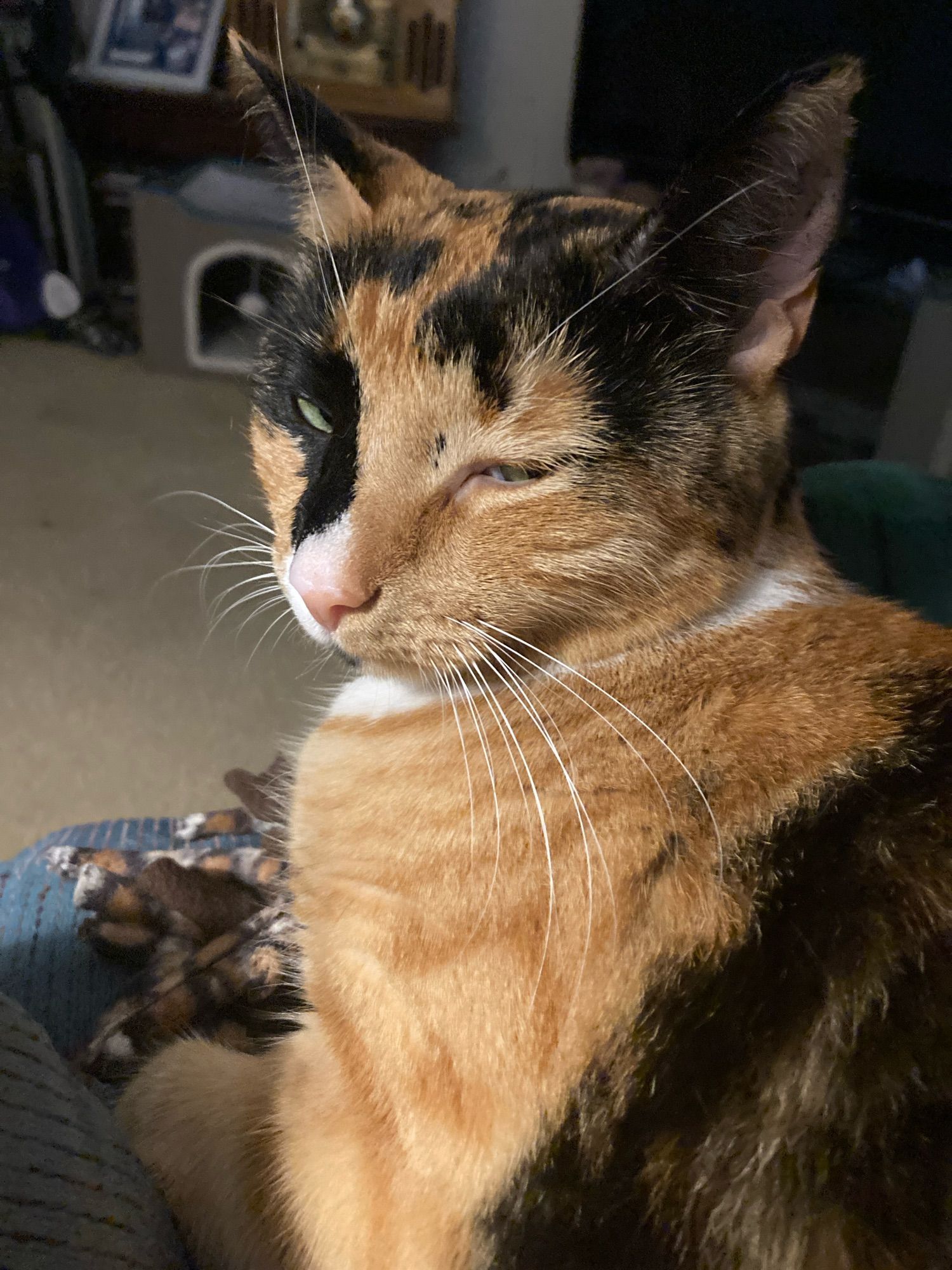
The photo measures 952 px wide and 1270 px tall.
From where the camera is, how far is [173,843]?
4.04 feet

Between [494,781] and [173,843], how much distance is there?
69cm

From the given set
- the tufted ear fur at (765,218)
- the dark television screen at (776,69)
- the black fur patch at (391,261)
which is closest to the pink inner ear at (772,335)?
the tufted ear fur at (765,218)

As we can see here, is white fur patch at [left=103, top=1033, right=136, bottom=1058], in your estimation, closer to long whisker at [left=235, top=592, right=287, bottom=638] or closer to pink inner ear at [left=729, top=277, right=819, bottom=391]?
long whisker at [left=235, top=592, right=287, bottom=638]

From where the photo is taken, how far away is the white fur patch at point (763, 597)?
30.0 inches

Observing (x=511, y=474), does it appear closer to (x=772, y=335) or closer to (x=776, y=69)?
(x=772, y=335)

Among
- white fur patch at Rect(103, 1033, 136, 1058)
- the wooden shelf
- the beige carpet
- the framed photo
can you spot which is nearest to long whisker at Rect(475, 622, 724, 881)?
white fur patch at Rect(103, 1033, 136, 1058)

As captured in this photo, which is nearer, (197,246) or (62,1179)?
(62,1179)

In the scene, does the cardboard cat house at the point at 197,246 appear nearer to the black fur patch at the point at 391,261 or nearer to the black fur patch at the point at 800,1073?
the black fur patch at the point at 391,261

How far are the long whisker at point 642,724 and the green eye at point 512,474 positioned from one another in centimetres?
12

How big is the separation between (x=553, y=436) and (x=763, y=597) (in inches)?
9.4

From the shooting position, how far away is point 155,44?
8.77 ft

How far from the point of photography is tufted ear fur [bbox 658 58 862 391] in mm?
589

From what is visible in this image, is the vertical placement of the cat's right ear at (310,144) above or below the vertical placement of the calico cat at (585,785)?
above

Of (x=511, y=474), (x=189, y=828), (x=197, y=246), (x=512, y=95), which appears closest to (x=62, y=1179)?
(x=511, y=474)
